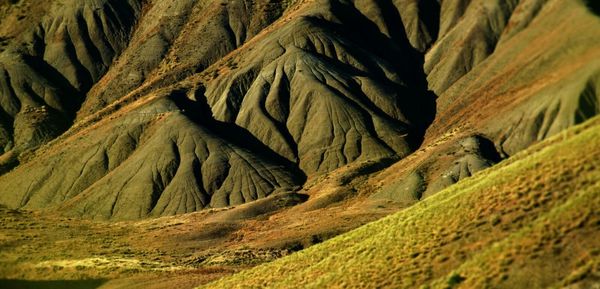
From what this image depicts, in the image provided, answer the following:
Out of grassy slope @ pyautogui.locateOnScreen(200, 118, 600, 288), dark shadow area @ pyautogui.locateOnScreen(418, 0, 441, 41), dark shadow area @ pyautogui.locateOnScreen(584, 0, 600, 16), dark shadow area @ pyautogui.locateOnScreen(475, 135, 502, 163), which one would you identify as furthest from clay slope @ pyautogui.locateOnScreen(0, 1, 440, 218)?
grassy slope @ pyautogui.locateOnScreen(200, 118, 600, 288)

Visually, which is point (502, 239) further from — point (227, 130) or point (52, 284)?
point (227, 130)

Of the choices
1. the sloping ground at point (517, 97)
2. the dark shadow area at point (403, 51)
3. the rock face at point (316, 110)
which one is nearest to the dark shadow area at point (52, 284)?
the sloping ground at point (517, 97)

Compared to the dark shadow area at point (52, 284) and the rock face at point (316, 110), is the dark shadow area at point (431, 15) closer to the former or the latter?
the rock face at point (316, 110)

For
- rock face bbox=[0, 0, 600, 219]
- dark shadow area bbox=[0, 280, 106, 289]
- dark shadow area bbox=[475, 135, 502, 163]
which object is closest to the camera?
dark shadow area bbox=[0, 280, 106, 289]

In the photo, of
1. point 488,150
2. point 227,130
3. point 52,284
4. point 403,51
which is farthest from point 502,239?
point 403,51

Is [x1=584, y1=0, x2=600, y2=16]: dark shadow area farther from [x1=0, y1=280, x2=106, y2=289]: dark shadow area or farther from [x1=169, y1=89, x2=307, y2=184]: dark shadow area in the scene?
[x1=0, y1=280, x2=106, y2=289]: dark shadow area
